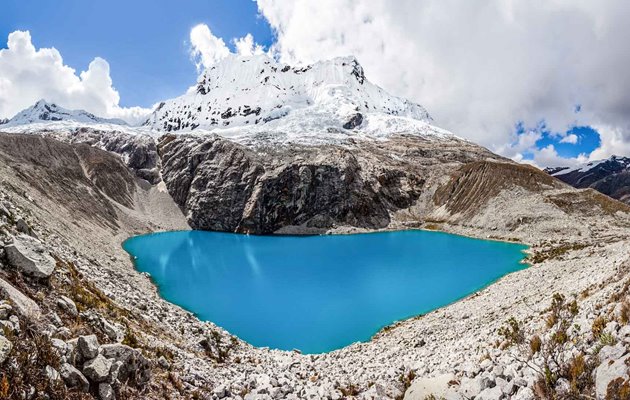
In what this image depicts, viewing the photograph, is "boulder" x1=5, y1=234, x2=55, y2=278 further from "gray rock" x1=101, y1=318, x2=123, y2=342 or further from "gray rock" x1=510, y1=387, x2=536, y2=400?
"gray rock" x1=510, y1=387, x2=536, y2=400

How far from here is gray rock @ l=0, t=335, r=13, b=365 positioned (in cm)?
680

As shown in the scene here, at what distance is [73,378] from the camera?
7605 mm

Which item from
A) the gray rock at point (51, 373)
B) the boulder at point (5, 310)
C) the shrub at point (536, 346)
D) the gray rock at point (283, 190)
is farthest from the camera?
the gray rock at point (283, 190)

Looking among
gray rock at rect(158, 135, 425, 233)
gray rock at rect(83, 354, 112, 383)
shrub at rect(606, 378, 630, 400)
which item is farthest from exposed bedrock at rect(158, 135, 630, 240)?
gray rock at rect(83, 354, 112, 383)

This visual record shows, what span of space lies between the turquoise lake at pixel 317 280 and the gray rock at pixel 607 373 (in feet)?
72.3

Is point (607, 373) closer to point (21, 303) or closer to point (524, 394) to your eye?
point (524, 394)

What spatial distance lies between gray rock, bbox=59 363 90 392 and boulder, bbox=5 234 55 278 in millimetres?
5000

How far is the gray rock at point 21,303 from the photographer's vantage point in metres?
8.73

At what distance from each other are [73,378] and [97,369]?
0.61m

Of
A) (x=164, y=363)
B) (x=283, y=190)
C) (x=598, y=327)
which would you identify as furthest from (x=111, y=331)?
(x=283, y=190)

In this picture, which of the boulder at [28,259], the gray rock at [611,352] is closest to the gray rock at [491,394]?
the gray rock at [611,352]

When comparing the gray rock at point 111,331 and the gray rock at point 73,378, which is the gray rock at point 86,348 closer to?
the gray rock at point 73,378

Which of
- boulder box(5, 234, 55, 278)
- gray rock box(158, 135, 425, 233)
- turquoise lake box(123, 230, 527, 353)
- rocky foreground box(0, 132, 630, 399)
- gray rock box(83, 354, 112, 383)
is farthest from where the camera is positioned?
gray rock box(158, 135, 425, 233)

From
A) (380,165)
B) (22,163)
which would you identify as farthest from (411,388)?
(380,165)
